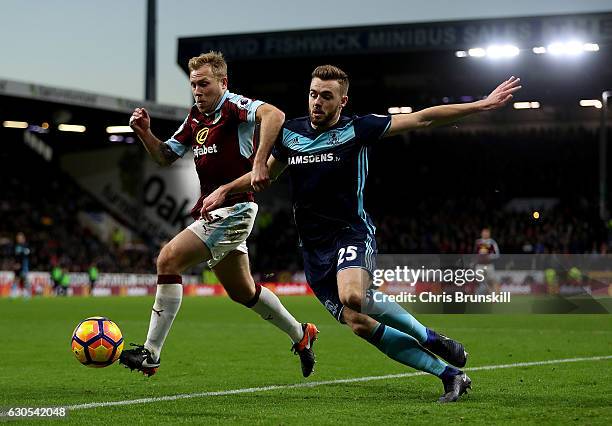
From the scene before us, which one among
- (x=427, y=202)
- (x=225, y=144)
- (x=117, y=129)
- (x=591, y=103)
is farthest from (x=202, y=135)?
(x=591, y=103)

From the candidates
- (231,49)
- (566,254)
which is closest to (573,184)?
(566,254)

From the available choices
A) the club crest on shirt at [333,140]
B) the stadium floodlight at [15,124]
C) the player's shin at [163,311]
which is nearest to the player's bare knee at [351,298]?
the club crest on shirt at [333,140]

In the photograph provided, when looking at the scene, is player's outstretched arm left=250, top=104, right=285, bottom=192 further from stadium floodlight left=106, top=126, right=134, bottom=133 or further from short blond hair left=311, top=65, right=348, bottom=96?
stadium floodlight left=106, top=126, right=134, bottom=133

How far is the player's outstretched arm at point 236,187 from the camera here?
629cm

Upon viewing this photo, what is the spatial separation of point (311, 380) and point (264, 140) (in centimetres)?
201

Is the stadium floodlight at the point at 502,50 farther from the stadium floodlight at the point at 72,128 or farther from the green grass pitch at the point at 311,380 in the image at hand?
the green grass pitch at the point at 311,380

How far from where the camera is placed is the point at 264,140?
20.8ft

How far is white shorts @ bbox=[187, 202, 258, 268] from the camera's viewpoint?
22.2 feet

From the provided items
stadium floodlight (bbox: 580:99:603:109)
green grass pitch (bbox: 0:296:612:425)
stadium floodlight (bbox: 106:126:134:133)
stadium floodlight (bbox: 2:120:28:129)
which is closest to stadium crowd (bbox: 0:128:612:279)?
stadium floodlight (bbox: 580:99:603:109)

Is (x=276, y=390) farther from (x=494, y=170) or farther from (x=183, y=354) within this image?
(x=494, y=170)

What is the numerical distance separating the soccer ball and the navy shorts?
1421 millimetres

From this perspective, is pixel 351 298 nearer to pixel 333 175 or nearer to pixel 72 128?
pixel 333 175

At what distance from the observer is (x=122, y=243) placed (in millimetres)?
39125

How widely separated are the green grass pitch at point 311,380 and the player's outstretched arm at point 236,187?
125 cm
